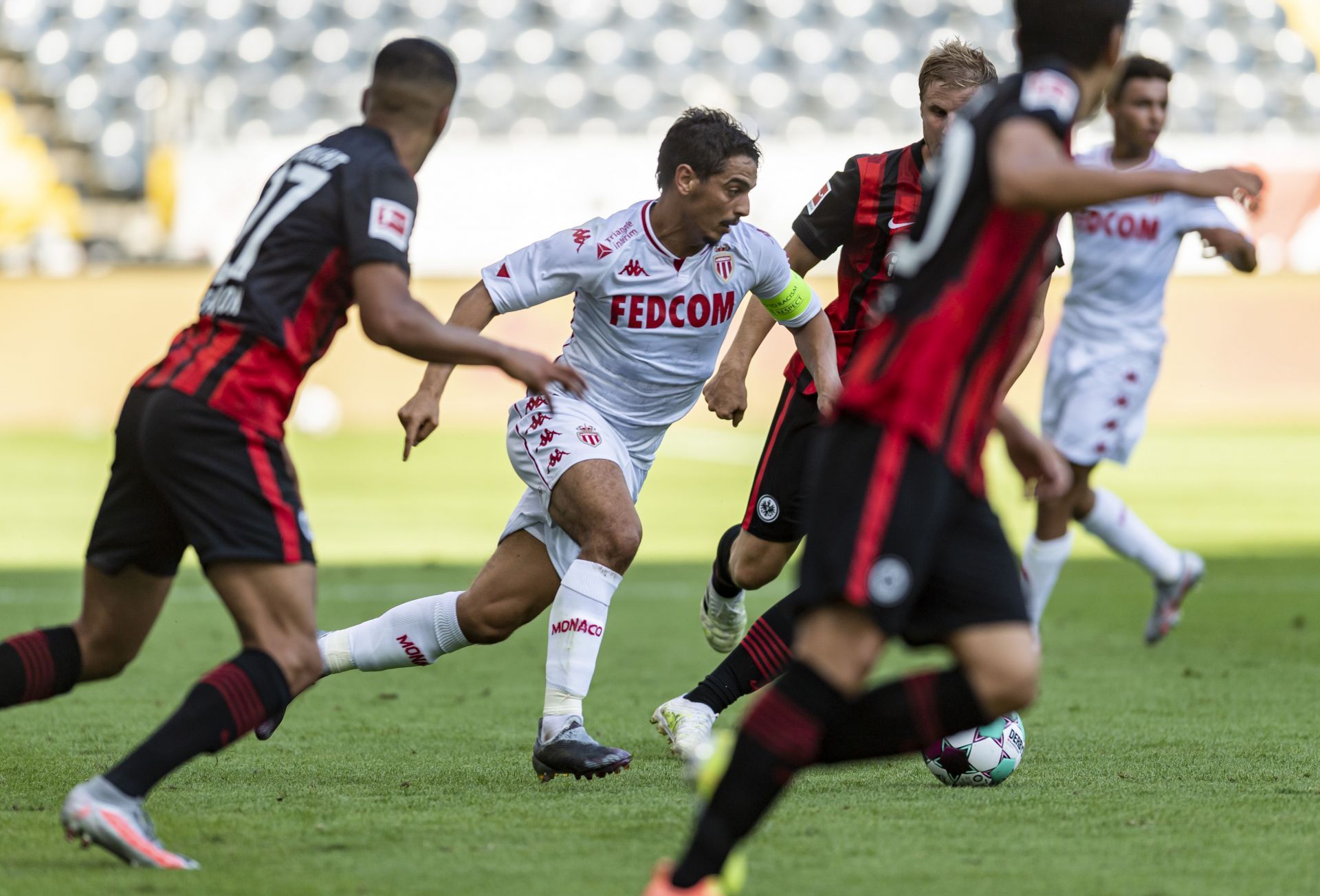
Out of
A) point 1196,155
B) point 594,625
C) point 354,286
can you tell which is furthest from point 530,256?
point 1196,155

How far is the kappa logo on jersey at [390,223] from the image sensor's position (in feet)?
12.0

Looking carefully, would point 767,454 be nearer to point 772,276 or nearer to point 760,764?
point 772,276

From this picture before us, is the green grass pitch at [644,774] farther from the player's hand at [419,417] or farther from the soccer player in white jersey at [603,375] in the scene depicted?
the player's hand at [419,417]

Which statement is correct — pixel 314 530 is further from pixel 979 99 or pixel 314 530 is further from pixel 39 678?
pixel 979 99

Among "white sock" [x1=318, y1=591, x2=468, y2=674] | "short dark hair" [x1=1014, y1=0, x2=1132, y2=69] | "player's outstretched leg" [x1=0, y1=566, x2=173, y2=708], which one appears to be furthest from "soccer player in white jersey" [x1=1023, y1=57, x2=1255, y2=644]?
"player's outstretched leg" [x1=0, y1=566, x2=173, y2=708]

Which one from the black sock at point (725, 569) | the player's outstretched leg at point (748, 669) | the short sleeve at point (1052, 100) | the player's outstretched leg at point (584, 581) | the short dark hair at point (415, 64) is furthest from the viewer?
the black sock at point (725, 569)

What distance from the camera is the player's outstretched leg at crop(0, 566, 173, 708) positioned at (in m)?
4.04

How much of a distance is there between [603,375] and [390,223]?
69.4 inches

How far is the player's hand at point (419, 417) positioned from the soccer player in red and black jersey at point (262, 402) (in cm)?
70

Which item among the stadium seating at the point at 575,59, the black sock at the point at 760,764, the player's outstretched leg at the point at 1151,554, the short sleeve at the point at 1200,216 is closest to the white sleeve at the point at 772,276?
the short sleeve at the point at 1200,216

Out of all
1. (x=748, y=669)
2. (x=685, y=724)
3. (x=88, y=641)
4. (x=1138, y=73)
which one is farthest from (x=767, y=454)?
(x=88, y=641)

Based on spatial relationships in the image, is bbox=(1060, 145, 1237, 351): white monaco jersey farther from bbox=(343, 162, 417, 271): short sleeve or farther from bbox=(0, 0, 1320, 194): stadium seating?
bbox=(0, 0, 1320, 194): stadium seating

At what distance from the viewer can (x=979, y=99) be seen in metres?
3.22

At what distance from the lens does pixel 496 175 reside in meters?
25.1
